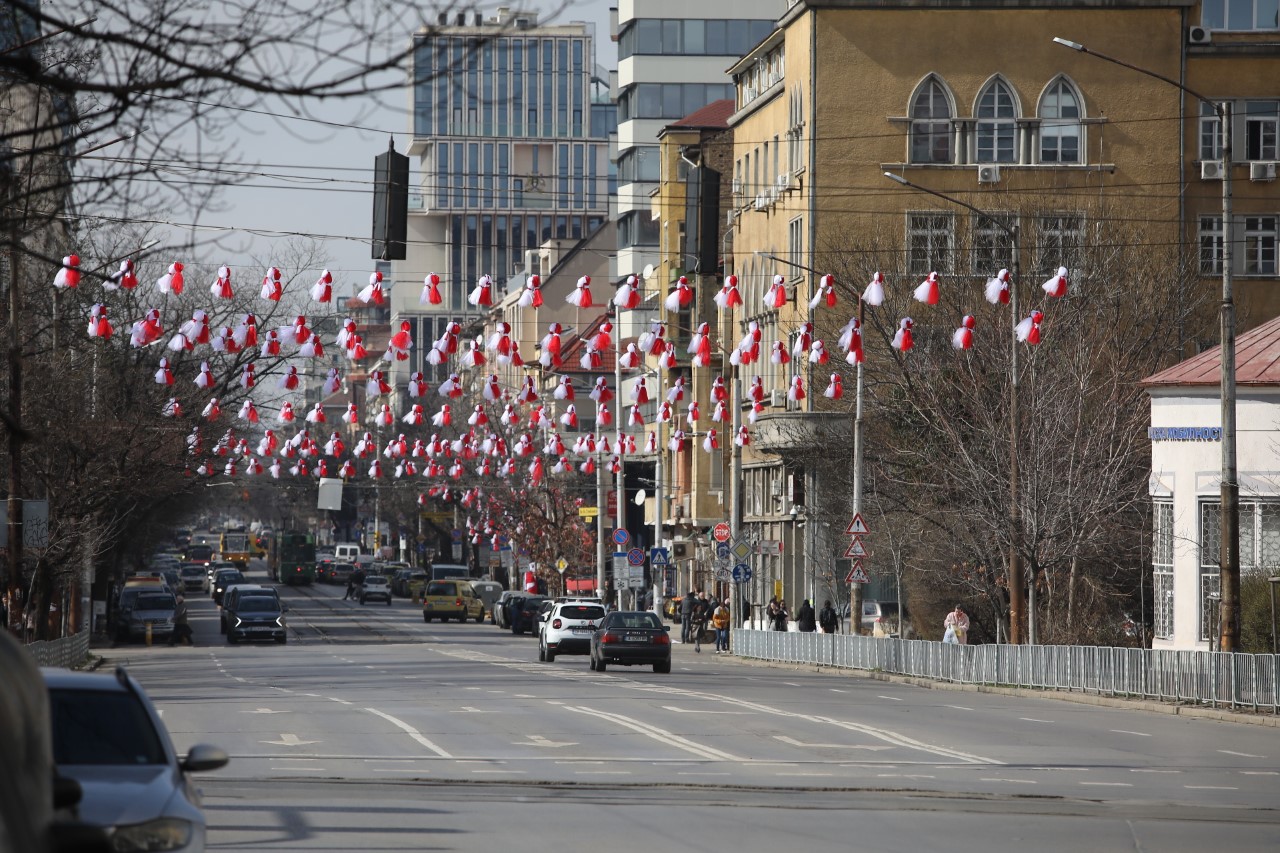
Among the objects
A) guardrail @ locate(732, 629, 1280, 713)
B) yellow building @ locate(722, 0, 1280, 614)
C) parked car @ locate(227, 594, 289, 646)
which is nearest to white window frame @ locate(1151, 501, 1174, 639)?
guardrail @ locate(732, 629, 1280, 713)

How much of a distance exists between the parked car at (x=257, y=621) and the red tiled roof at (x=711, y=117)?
26414 millimetres

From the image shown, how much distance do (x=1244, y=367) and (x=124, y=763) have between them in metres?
28.7

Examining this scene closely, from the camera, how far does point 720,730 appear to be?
2653 cm

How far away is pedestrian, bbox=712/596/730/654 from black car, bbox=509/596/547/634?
575 inches

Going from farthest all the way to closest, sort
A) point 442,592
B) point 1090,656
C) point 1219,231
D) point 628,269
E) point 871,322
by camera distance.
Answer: point 628,269
point 442,592
point 1219,231
point 871,322
point 1090,656

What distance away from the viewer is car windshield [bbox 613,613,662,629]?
4462cm

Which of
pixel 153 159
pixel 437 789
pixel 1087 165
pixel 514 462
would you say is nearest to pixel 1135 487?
pixel 1087 165

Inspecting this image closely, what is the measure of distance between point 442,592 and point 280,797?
67.4 metres

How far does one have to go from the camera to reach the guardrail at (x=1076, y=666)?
30594 millimetres

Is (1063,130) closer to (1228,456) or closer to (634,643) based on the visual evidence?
(634,643)

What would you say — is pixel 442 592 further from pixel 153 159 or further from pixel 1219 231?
pixel 153 159

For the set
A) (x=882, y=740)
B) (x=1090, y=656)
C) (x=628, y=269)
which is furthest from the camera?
(x=628, y=269)

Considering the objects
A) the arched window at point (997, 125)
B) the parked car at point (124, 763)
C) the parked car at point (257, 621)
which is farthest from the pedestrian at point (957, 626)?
the parked car at point (124, 763)

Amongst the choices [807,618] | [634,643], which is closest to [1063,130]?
[807,618]
